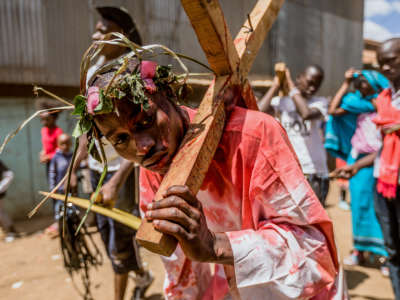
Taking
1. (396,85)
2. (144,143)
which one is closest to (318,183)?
(396,85)

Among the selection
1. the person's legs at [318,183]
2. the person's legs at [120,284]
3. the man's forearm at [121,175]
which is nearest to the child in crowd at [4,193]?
the person's legs at [120,284]

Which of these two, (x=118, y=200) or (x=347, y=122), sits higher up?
(x=347, y=122)

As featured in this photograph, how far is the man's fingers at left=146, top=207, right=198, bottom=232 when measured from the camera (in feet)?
2.64

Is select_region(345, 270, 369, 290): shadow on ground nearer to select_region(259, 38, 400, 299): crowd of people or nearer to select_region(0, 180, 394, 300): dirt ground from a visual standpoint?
select_region(0, 180, 394, 300): dirt ground

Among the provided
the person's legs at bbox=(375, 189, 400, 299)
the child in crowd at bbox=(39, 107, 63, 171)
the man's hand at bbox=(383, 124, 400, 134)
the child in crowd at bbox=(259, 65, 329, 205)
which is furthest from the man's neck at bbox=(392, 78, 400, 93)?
the child in crowd at bbox=(39, 107, 63, 171)

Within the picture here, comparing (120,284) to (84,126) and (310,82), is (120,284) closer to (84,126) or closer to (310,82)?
(84,126)

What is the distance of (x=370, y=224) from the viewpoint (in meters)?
4.34

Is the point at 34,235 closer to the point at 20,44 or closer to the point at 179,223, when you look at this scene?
the point at 20,44

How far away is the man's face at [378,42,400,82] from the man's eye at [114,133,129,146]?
2658 millimetres

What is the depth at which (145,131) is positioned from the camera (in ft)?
3.63

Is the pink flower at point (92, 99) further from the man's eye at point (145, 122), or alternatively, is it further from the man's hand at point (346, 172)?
the man's hand at point (346, 172)

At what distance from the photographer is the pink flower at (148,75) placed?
1.13 m

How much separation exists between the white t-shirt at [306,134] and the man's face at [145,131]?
3177mm

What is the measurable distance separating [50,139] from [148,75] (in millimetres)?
4877
